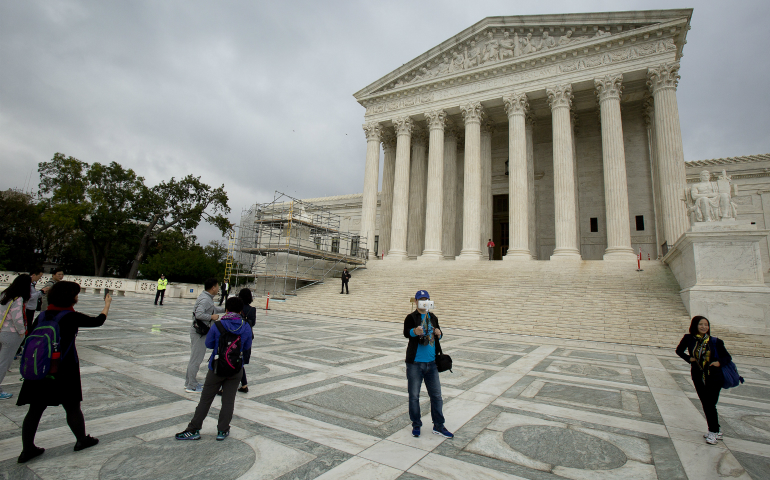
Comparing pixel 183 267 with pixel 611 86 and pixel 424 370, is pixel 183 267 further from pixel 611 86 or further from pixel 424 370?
pixel 424 370

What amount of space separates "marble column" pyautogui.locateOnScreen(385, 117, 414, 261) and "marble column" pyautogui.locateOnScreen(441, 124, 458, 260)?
3289 mm

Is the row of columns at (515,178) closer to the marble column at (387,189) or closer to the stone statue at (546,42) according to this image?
the marble column at (387,189)

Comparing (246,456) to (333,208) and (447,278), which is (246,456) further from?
(333,208)

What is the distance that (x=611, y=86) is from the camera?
24453 mm

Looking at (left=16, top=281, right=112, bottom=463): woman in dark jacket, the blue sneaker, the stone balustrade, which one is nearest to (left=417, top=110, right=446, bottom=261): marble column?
the stone balustrade

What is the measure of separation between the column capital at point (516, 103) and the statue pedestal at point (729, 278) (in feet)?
52.1

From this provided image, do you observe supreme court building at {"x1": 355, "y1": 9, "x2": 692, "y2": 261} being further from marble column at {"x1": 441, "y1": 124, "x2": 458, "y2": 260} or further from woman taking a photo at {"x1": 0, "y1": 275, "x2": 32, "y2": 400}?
woman taking a photo at {"x1": 0, "y1": 275, "x2": 32, "y2": 400}

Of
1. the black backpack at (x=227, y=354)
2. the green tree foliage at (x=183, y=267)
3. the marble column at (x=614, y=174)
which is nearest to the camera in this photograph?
the black backpack at (x=227, y=354)

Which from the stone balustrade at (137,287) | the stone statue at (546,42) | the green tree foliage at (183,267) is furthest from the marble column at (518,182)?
the green tree foliage at (183,267)

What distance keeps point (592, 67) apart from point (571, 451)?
91.2ft

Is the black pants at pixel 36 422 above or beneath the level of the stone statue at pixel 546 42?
beneath

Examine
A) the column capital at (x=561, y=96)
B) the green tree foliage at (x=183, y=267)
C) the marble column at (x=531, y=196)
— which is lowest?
the green tree foliage at (x=183, y=267)

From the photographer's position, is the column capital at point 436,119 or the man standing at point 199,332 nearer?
the man standing at point 199,332

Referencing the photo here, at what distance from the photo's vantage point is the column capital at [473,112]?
2864 cm
